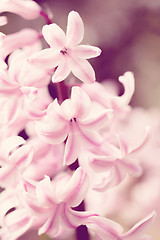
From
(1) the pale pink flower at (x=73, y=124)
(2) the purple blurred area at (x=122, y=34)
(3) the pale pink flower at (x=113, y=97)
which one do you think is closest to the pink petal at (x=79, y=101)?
(1) the pale pink flower at (x=73, y=124)

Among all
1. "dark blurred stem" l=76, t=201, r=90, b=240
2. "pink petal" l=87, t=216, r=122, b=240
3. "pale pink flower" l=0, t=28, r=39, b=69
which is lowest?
"dark blurred stem" l=76, t=201, r=90, b=240

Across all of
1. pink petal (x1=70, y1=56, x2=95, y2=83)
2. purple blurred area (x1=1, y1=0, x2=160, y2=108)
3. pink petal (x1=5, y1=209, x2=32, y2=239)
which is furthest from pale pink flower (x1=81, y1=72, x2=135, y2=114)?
purple blurred area (x1=1, y1=0, x2=160, y2=108)

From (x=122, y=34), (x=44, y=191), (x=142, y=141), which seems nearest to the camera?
(x=44, y=191)

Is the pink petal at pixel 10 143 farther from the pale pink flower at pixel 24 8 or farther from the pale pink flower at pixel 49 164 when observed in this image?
the pale pink flower at pixel 24 8

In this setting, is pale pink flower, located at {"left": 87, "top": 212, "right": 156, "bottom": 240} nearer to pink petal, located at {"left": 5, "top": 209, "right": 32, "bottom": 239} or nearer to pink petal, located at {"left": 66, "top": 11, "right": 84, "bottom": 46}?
pink petal, located at {"left": 5, "top": 209, "right": 32, "bottom": 239}

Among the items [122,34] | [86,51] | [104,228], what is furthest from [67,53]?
[122,34]

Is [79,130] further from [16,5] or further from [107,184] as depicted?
[16,5]

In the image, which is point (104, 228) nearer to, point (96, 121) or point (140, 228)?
point (140, 228)
